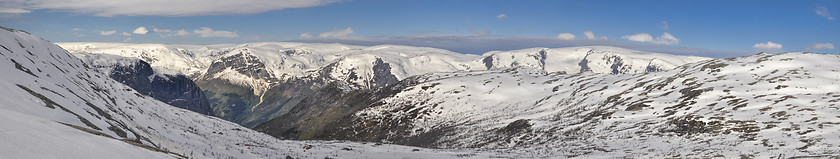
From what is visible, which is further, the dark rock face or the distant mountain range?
the dark rock face

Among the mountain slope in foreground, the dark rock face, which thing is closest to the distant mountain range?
the mountain slope in foreground

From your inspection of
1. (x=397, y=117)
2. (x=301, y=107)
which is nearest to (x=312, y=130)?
(x=397, y=117)

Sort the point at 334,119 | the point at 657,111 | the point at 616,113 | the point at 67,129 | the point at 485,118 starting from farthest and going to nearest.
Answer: the point at 334,119 < the point at 485,118 < the point at 616,113 < the point at 657,111 < the point at 67,129

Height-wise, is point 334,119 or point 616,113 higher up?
point 616,113

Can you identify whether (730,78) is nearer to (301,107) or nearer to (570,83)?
(570,83)

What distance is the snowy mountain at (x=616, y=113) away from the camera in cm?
3891

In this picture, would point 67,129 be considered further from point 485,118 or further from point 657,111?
point 485,118

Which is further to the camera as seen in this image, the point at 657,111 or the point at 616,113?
the point at 616,113

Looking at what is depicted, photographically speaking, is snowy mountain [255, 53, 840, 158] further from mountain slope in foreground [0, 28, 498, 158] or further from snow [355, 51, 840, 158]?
mountain slope in foreground [0, 28, 498, 158]

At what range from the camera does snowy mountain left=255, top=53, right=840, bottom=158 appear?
1532 inches

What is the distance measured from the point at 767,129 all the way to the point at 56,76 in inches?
2387

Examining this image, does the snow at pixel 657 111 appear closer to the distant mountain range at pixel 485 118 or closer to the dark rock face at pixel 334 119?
the distant mountain range at pixel 485 118

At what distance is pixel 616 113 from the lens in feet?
219

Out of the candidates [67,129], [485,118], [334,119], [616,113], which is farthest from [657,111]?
[334,119]
